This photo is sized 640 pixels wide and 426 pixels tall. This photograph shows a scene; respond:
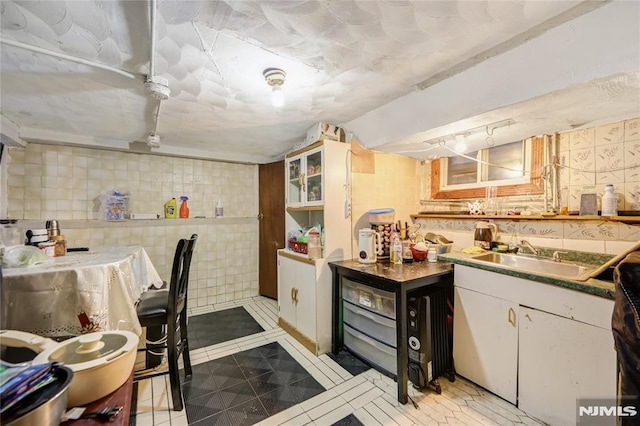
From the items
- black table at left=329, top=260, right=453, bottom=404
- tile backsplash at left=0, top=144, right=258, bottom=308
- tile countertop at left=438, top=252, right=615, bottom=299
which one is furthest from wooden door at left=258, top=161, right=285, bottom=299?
tile countertop at left=438, top=252, right=615, bottom=299

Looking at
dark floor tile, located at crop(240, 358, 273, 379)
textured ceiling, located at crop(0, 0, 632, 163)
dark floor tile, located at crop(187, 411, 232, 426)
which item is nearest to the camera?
textured ceiling, located at crop(0, 0, 632, 163)

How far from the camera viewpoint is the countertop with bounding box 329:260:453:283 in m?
1.72

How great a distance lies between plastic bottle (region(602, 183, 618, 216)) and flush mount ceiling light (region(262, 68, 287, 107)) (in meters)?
2.09

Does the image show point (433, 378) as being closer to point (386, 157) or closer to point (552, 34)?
point (386, 157)

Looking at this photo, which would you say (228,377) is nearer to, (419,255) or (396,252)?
(396,252)

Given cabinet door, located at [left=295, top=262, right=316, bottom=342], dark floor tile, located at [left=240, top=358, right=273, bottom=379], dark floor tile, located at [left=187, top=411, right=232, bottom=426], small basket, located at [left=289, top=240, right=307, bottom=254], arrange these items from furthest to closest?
1. small basket, located at [left=289, top=240, right=307, bottom=254]
2. cabinet door, located at [left=295, top=262, right=316, bottom=342]
3. dark floor tile, located at [left=240, top=358, right=273, bottom=379]
4. dark floor tile, located at [left=187, top=411, right=232, bottom=426]

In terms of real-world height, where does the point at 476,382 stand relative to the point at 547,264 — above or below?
below

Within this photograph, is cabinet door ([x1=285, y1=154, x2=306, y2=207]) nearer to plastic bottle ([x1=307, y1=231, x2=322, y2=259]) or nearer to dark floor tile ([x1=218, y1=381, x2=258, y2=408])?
plastic bottle ([x1=307, y1=231, x2=322, y2=259])

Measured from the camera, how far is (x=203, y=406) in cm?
162

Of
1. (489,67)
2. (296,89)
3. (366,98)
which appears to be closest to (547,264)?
(489,67)

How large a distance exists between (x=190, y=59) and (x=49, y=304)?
1.43 metres

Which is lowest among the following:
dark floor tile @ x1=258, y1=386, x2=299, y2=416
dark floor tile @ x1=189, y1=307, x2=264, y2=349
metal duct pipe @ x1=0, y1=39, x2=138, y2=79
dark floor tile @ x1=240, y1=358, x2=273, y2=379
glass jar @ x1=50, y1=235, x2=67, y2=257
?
dark floor tile @ x1=189, y1=307, x2=264, y2=349

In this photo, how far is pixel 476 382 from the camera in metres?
1.73

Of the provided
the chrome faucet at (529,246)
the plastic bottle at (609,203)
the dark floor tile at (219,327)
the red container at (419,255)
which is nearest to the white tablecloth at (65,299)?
the dark floor tile at (219,327)
